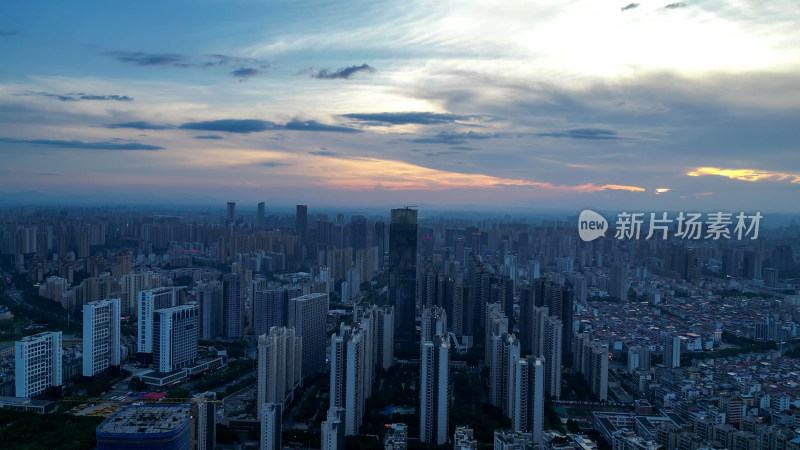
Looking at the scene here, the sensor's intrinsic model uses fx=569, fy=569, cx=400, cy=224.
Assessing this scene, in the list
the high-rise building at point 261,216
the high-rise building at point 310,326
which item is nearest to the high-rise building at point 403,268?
the high-rise building at point 310,326

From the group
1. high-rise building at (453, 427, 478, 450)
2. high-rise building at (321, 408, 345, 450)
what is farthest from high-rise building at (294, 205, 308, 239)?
high-rise building at (453, 427, 478, 450)

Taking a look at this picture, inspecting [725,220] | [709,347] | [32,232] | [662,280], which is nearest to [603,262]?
[662,280]

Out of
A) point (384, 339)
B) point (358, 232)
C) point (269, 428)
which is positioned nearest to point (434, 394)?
point (269, 428)

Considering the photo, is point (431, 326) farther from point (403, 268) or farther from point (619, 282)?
point (619, 282)

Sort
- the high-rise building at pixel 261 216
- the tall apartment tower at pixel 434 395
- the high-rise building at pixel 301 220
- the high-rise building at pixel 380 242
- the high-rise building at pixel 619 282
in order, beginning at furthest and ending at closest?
the high-rise building at pixel 261 216 → the high-rise building at pixel 301 220 → the high-rise building at pixel 380 242 → the high-rise building at pixel 619 282 → the tall apartment tower at pixel 434 395

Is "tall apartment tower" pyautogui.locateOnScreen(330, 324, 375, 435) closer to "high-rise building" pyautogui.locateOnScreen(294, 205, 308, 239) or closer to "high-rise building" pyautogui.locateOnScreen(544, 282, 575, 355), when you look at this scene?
"high-rise building" pyautogui.locateOnScreen(544, 282, 575, 355)

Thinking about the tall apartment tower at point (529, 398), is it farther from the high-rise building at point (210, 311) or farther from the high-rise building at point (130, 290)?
the high-rise building at point (130, 290)
